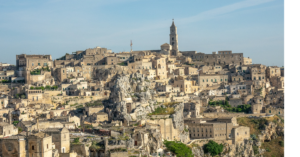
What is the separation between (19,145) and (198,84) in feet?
96.4

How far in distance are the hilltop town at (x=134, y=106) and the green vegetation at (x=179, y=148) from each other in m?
0.20

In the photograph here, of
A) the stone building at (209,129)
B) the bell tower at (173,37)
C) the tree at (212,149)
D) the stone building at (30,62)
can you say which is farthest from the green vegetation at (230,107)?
the bell tower at (173,37)

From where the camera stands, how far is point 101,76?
151 feet

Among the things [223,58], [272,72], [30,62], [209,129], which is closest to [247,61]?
[223,58]

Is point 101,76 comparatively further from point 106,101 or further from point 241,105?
point 241,105

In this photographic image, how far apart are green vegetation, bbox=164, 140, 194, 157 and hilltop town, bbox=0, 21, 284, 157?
20 cm

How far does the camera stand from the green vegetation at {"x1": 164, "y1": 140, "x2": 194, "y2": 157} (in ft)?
103

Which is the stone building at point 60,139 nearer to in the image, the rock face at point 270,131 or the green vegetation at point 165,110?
the green vegetation at point 165,110

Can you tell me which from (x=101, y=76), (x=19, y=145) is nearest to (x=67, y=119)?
(x=19, y=145)

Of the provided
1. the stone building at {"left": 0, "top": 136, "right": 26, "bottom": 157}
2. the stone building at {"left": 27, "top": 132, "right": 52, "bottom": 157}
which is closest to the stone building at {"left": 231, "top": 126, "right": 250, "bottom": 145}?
the stone building at {"left": 27, "top": 132, "right": 52, "bottom": 157}

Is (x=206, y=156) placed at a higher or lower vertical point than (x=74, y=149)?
lower

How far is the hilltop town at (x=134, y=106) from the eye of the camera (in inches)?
1064

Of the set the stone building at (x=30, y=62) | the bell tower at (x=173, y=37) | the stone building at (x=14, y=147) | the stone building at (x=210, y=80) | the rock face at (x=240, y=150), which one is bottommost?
the rock face at (x=240, y=150)

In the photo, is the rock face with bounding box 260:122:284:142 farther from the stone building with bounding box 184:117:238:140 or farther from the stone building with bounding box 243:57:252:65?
the stone building with bounding box 243:57:252:65
